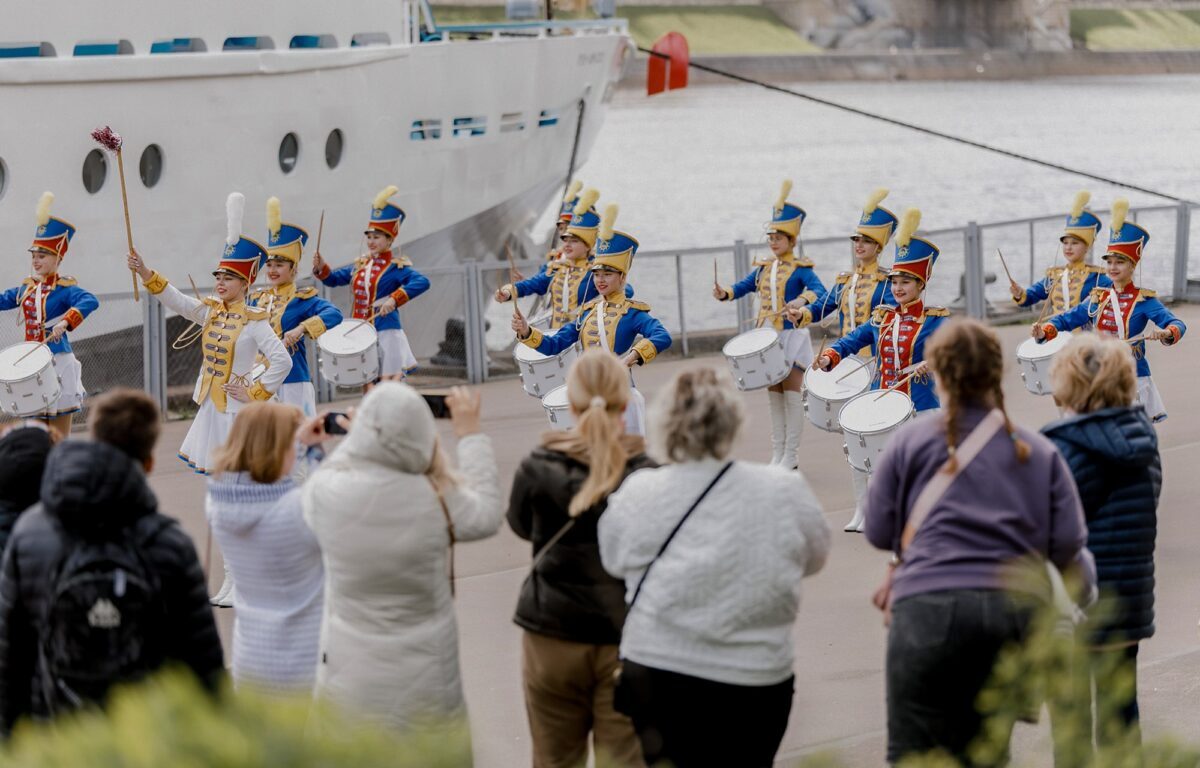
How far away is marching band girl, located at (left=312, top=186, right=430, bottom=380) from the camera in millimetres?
10673

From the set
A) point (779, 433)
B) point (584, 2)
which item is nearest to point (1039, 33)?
point (584, 2)

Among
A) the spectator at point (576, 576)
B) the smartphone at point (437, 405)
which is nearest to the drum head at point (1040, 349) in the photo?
the smartphone at point (437, 405)

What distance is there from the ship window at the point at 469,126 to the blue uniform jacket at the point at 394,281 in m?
11.3

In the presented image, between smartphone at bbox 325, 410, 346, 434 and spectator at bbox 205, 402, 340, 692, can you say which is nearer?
spectator at bbox 205, 402, 340, 692

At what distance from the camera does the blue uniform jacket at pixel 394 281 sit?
1065 centimetres

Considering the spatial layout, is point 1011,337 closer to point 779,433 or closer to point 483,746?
point 779,433

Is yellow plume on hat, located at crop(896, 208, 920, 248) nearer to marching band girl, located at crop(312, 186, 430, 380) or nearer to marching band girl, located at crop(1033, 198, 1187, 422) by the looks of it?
marching band girl, located at crop(1033, 198, 1187, 422)

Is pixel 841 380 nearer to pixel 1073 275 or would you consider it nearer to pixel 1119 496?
pixel 1073 275

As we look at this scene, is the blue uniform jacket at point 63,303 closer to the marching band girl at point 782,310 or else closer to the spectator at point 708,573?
the marching band girl at point 782,310

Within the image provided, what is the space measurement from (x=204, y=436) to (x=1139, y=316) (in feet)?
15.1

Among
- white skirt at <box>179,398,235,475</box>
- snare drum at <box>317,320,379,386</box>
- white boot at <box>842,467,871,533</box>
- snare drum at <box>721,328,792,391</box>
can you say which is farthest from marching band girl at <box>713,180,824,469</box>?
white skirt at <box>179,398,235,475</box>

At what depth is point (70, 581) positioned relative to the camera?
376 centimetres

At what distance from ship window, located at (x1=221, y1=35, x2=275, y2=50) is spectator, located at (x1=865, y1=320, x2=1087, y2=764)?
1429cm

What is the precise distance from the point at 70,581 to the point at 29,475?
0.75 meters
